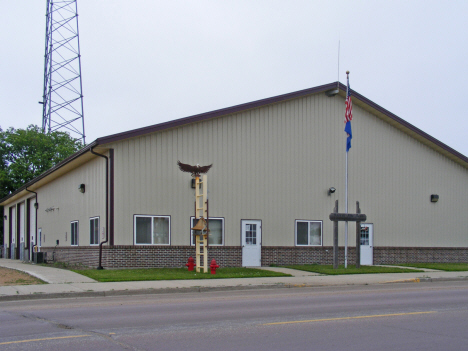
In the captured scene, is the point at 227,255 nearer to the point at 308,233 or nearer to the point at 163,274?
the point at 308,233

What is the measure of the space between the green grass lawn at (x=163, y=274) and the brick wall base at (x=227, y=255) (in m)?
0.91

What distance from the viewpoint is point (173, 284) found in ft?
56.4

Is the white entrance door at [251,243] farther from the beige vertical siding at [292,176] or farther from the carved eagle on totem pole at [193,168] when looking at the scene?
the carved eagle on totem pole at [193,168]

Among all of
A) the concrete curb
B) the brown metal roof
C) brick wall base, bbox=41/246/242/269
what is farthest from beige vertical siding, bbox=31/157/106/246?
the concrete curb

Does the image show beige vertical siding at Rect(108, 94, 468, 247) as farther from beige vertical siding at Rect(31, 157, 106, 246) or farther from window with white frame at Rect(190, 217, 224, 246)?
beige vertical siding at Rect(31, 157, 106, 246)

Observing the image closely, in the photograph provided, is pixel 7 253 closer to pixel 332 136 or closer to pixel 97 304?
pixel 332 136

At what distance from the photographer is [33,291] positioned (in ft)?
49.8

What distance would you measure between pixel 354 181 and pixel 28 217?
22.8 m

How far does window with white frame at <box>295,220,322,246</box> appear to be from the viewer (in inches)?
1035

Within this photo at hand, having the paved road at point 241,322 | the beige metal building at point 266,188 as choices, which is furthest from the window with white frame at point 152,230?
the paved road at point 241,322

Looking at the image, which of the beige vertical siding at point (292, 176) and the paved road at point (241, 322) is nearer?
the paved road at point (241, 322)

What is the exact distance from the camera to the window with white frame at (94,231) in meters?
23.9

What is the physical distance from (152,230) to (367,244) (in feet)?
36.4

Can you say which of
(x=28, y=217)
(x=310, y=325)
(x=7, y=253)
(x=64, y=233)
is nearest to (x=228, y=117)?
(x=64, y=233)
